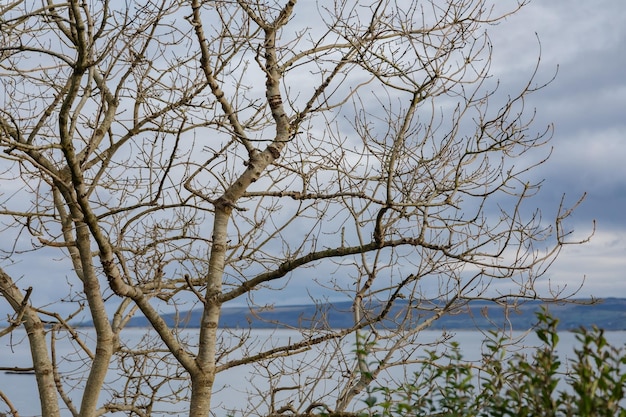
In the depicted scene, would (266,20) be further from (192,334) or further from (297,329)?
(192,334)

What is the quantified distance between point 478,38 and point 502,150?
120cm

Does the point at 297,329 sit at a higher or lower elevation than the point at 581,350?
higher

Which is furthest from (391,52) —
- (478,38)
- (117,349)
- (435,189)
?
(117,349)

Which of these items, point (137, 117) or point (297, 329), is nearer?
point (297, 329)

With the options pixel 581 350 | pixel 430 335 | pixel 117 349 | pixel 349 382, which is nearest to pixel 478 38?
pixel 430 335

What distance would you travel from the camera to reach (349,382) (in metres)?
7.41

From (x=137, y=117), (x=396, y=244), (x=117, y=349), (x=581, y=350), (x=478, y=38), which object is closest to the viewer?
(x=581, y=350)

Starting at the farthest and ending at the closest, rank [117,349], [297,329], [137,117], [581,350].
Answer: [117,349] < [137,117] < [297,329] < [581,350]

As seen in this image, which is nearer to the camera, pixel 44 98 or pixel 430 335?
pixel 430 335

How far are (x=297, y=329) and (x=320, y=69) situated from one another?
255 cm

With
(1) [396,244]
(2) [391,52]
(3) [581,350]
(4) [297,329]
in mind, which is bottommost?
(3) [581,350]

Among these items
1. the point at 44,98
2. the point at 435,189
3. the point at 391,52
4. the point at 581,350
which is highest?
the point at 44,98

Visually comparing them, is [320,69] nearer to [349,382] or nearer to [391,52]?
[391,52]

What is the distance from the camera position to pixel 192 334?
9570mm
